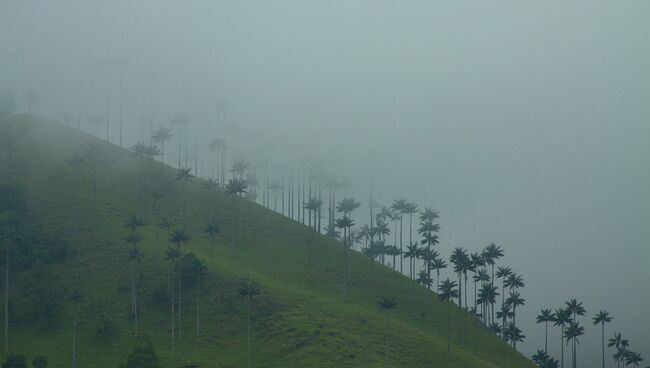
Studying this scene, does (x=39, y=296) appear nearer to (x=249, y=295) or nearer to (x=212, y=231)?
(x=212, y=231)

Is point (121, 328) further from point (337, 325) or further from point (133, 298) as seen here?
point (337, 325)

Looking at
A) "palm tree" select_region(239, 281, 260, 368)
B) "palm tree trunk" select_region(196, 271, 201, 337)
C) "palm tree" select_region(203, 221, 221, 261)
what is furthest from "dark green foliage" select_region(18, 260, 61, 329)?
"palm tree" select_region(239, 281, 260, 368)

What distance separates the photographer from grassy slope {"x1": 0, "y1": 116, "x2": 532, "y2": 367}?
401 feet

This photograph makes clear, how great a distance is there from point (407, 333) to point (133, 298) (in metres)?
50.4

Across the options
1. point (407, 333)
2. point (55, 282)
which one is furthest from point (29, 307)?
point (407, 333)

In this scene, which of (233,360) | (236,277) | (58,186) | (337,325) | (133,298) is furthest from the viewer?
(58,186)

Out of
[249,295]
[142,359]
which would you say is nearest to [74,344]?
[142,359]

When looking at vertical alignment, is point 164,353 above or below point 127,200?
below

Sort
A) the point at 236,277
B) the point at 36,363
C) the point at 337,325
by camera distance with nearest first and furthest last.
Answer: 1. the point at 36,363
2. the point at 337,325
3. the point at 236,277

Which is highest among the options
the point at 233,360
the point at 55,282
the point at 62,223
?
the point at 62,223

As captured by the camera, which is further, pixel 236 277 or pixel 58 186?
pixel 58 186

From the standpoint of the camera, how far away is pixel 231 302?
140500mm

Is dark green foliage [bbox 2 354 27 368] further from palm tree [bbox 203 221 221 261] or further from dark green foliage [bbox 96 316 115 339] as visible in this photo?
palm tree [bbox 203 221 221 261]

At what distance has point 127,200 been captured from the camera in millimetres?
188500
